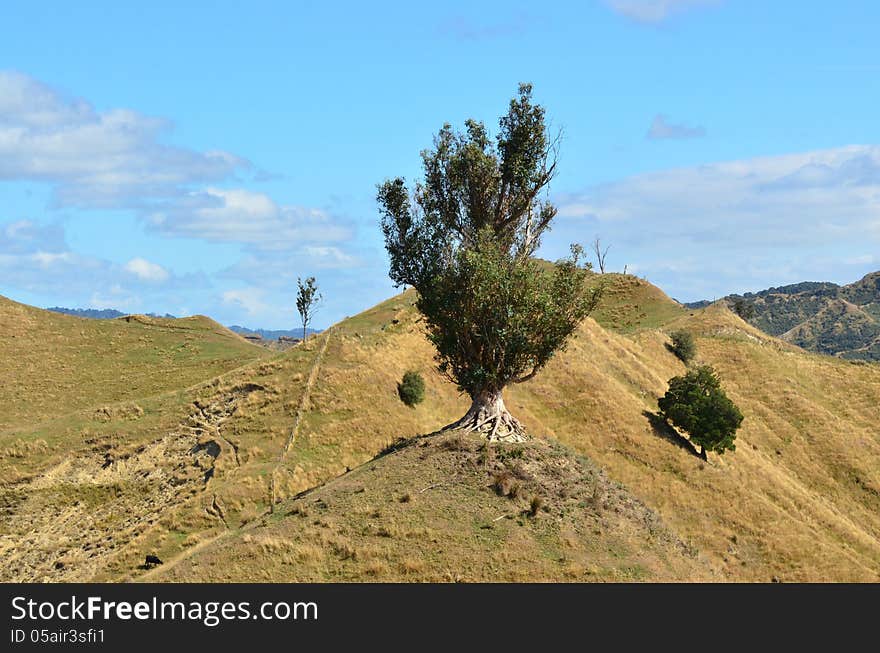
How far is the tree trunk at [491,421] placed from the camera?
3752 cm

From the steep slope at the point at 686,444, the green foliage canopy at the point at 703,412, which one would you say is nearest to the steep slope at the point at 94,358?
the steep slope at the point at 686,444

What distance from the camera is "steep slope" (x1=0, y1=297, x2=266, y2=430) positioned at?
242 feet

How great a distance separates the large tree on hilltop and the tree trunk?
56mm

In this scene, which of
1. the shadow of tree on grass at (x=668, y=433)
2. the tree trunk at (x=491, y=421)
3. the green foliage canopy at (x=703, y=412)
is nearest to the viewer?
the tree trunk at (x=491, y=421)

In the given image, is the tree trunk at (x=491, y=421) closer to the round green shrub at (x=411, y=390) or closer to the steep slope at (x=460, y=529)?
the steep slope at (x=460, y=529)

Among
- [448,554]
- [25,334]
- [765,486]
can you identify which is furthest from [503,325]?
[25,334]

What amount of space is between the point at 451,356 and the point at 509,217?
7408 mm

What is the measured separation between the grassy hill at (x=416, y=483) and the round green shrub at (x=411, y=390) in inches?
28.7

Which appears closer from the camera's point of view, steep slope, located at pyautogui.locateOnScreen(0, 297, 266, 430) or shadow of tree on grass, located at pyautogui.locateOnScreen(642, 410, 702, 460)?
shadow of tree on grass, located at pyautogui.locateOnScreen(642, 410, 702, 460)

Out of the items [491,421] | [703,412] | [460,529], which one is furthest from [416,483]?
[703,412]

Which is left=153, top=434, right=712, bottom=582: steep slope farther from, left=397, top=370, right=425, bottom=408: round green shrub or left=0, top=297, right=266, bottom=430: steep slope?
left=0, top=297, right=266, bottom=430: steep slope

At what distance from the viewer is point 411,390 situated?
2106 inches

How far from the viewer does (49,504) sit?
48.0 metres

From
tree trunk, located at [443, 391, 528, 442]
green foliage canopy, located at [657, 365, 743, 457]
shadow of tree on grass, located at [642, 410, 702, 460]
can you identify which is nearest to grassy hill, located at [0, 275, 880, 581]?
shadow of tree on grass, located at [642, 410, 702, 460]
